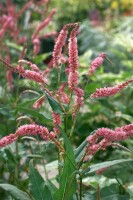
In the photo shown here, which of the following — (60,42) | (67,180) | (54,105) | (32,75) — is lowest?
(67,180)

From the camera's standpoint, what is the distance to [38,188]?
1812 millimetres

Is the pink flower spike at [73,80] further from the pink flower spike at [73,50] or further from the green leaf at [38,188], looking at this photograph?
the green leaf at [38,188]

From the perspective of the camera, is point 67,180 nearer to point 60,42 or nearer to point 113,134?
point 113,134

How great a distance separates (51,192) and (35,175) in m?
0.14

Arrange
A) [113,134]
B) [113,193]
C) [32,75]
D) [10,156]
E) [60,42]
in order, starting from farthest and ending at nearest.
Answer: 1. [10,156]
2. [113,193]
3. [60,42]
4. [32,75]
5. [113,134]

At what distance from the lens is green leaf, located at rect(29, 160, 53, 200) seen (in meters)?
1.79

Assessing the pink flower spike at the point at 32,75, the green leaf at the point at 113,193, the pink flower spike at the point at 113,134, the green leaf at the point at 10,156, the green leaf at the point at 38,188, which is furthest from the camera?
the green leaf at the point at 10,156

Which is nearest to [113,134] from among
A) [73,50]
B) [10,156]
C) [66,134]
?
[66,134]

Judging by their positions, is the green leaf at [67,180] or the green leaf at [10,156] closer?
the green leaf at [67,180]

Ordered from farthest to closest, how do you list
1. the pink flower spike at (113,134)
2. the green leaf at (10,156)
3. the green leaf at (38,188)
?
the green leaf at (10,156) < the green leaf at (38,188) < the pink flower spike at (113,134)

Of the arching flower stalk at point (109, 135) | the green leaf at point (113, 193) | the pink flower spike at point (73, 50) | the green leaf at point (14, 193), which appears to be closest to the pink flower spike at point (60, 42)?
the pink flower spike at point (73, 50)

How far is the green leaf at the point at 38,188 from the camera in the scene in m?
1.79

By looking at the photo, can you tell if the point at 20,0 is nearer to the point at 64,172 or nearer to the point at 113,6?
the point at 113,6

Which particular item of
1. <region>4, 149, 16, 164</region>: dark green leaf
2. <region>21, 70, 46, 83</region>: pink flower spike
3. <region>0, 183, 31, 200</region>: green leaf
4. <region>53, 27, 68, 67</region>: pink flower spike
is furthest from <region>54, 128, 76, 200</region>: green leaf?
<region>4, 149, 16, 164</region>: dark green leaf
